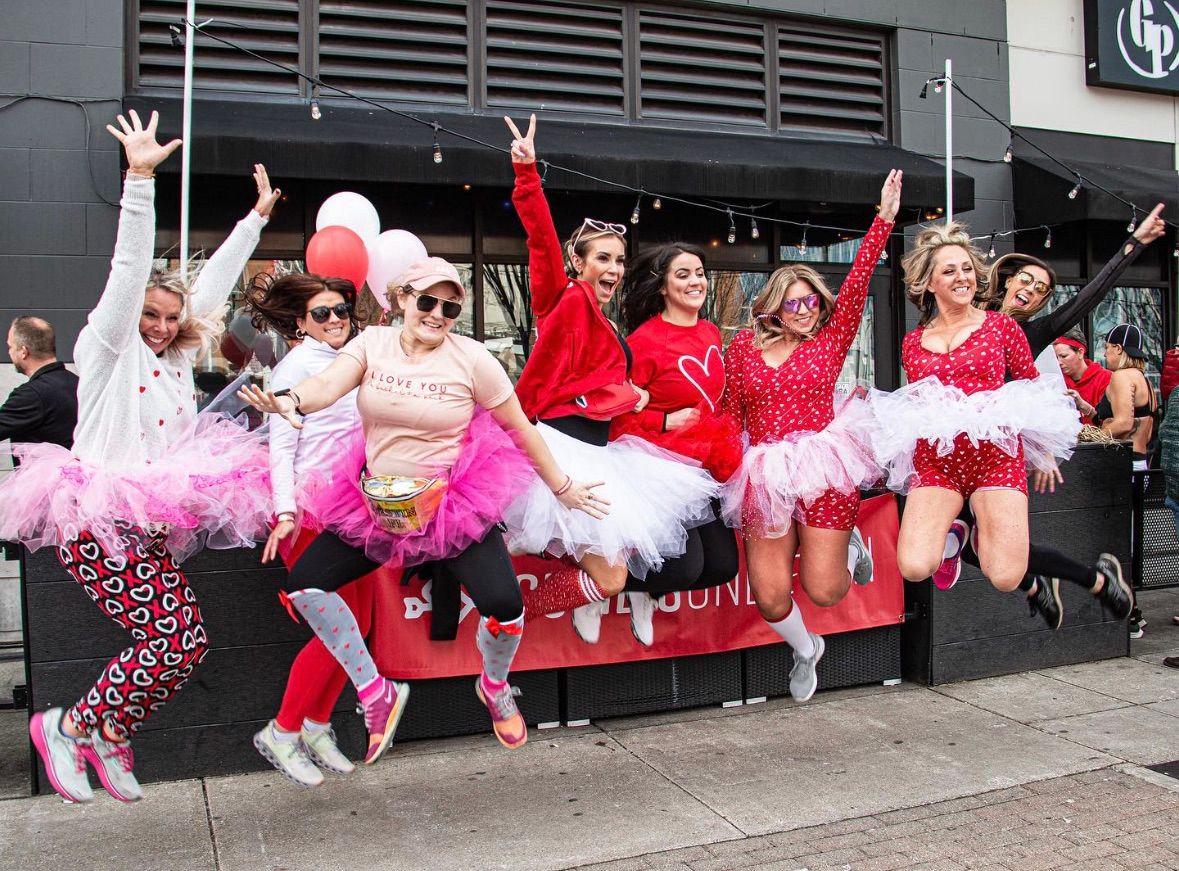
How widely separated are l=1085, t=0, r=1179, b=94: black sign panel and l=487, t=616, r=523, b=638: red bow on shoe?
33.6ft

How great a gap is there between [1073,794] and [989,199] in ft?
24.6

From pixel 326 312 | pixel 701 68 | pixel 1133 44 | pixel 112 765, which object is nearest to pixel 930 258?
pixel 326 312

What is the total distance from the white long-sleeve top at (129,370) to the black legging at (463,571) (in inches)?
31.4

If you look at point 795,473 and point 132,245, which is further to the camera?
point 795,473

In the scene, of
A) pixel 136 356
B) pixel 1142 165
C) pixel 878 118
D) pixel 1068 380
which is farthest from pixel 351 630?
pixel 1142 165

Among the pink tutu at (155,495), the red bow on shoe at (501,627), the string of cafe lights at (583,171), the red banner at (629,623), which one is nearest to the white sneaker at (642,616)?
the red banner at (629,623)

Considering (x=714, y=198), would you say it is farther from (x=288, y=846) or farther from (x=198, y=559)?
(x=288, y=846)

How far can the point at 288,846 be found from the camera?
4383mm

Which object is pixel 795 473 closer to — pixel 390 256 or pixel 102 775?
pixel 390 256

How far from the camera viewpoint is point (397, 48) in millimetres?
8953

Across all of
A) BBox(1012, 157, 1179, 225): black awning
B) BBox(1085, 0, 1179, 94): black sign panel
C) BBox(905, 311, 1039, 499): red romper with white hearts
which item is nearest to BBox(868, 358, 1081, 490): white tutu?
BBox(905, 311, 1039, 499): red romper with white hearts

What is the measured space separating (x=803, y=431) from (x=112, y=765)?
3.32 metres

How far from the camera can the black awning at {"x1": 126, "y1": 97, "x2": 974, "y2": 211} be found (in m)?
7.71

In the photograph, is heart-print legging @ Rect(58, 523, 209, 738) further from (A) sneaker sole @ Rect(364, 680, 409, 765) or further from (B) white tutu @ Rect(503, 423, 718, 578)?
(B) white tutu @ Rect(503, 423, 718, 578)
